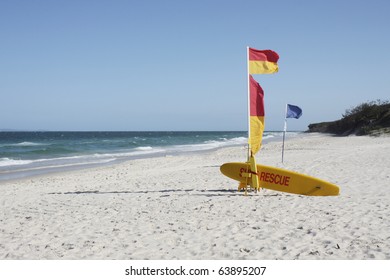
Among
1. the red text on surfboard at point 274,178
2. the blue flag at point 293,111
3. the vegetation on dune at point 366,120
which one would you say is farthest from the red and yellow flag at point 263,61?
the vegetation on dune at point 366,120

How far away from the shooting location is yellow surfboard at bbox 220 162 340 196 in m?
8.84

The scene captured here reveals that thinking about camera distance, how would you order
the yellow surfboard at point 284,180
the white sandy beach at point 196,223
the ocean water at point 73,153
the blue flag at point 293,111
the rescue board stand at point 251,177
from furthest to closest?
the ocean water at point 73,153
the blue flag at point 293,111
the rescue board stand at point 251,177
the yellow surfboard at point 284,180
the white sandy beach at point 196,223

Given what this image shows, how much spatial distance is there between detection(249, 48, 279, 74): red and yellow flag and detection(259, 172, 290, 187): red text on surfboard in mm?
2563

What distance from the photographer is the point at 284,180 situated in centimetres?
928

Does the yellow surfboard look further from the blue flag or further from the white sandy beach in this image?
the blue flag

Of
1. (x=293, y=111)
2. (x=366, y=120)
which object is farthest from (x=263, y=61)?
(x=366, y=120)

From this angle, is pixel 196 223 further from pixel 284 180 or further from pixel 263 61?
pixel 263 61

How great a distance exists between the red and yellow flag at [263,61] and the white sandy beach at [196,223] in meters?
3.07

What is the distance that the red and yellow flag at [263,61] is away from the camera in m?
9.22

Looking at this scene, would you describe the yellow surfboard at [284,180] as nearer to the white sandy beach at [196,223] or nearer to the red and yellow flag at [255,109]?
the white sandy beach at [196,223]

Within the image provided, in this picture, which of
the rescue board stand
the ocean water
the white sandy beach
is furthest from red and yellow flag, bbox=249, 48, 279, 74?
the ocean water

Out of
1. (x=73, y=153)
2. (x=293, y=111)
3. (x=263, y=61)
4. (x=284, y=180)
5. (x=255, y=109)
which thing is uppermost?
(x=263, y=61)

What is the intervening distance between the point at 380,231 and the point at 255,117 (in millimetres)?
4218

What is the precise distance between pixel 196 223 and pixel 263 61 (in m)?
4.51
